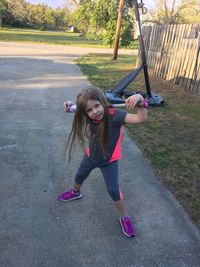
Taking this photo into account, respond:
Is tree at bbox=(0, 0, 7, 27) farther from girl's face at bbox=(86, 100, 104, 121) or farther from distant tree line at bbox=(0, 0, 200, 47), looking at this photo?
girl's face at bbox=(86, 100, 104, 121)

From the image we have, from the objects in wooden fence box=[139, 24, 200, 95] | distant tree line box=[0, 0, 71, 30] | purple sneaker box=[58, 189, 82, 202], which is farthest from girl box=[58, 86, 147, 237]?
distant tree line box=[0, 0, 71, 30]

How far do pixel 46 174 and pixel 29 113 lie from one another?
253 cm

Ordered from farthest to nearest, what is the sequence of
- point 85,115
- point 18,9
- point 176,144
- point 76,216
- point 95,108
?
point 18,9
point 176,144
point 76,216
point 85,115
point 95,108

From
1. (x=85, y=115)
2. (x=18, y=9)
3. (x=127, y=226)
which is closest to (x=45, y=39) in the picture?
(x=18, y=9)

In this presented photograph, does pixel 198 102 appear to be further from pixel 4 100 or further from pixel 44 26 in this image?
pixel 44 26

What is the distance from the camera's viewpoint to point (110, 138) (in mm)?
2477

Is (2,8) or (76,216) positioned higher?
(2,8)

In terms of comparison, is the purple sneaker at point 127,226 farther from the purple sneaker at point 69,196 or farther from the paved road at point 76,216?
the purple sneaker at point 69,196

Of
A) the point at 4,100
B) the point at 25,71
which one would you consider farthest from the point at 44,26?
the point at 4,100

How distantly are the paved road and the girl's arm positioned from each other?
1.02 meters

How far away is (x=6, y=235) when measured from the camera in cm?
253

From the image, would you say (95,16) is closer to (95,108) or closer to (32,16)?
(95,108)

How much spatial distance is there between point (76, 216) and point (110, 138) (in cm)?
87

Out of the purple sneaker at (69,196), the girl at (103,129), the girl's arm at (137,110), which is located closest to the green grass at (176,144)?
the girl at (103,129)
